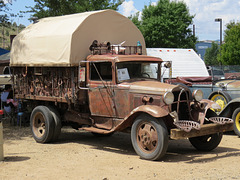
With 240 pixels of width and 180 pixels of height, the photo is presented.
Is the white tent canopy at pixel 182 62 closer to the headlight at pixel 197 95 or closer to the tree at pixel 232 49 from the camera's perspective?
the headlight at pixel 197 95

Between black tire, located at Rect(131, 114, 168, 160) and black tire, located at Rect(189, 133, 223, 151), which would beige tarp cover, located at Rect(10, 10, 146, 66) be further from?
black tire, located at Rect(189, 133, 223, 151)

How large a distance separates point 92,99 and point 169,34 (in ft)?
91.7

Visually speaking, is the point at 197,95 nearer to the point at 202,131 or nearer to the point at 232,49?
the point at 202,131

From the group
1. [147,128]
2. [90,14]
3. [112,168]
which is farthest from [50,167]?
[90,14]

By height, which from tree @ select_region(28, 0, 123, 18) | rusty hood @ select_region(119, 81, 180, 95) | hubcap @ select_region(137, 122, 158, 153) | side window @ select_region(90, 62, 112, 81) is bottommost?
hubcap @ select_region(137, 122, 158, 153)

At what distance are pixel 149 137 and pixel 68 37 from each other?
3303 millimetres

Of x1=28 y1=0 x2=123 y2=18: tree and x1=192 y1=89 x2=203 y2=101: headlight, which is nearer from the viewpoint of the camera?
x1=192 y1=89 x2=203 y2=101: headlight

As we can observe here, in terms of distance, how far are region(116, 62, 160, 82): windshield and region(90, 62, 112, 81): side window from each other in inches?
10.3

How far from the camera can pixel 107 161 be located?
7.48 metres

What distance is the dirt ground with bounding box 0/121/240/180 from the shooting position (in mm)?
6395

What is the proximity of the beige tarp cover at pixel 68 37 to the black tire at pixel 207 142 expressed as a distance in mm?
3318

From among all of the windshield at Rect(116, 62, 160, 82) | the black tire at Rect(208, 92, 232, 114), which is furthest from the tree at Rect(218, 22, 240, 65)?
the windshield at Rect(116, 62, 160, 82)

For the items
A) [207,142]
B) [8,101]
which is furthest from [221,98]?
[8,101]

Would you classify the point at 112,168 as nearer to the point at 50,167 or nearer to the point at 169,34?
the point at 50,167
